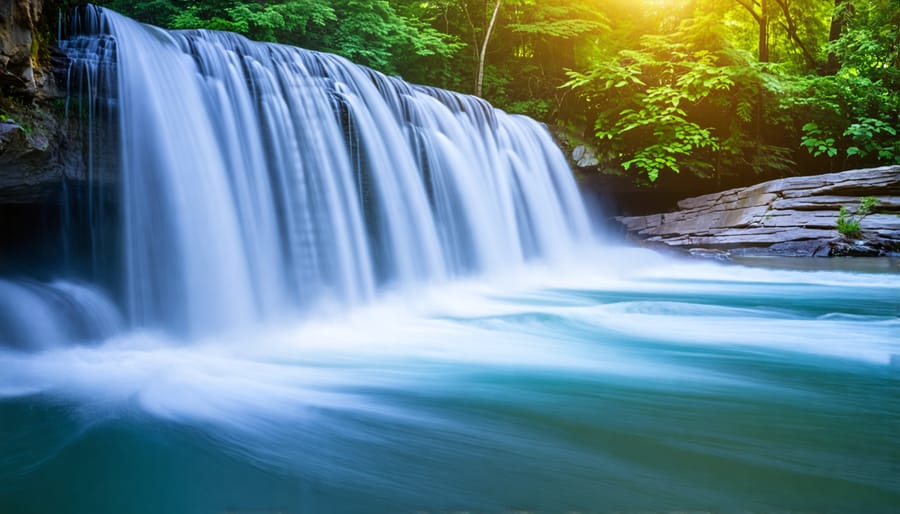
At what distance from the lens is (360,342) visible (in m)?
4.07

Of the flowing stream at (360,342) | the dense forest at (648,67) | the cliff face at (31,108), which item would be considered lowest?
the flowing stream at (360,342)

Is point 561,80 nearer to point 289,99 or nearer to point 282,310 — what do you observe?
point 289,99

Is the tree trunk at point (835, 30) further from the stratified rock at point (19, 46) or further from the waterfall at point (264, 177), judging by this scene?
the stratified rock at point (19, 46)

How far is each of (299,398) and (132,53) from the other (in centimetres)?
346

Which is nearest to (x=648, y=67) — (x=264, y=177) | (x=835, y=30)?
(x=835, y=30)

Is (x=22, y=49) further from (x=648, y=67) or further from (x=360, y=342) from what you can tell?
(x=648, y=67)

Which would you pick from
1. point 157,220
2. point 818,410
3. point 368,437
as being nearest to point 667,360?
point 818,410

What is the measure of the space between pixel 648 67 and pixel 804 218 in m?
4.24

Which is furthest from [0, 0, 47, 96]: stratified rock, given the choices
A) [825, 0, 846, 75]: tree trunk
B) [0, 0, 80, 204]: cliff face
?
[825, 0, 846, 75]: tree trunk

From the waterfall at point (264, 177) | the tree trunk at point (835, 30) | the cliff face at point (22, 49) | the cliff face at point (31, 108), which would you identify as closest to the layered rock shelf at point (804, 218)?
the tree trunk at point (835, 30)

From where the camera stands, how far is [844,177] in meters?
9.91

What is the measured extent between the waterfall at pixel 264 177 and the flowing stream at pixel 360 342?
0.08 feet

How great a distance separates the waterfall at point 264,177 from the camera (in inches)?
167

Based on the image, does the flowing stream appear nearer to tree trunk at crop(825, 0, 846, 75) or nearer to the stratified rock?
the stratified rock
